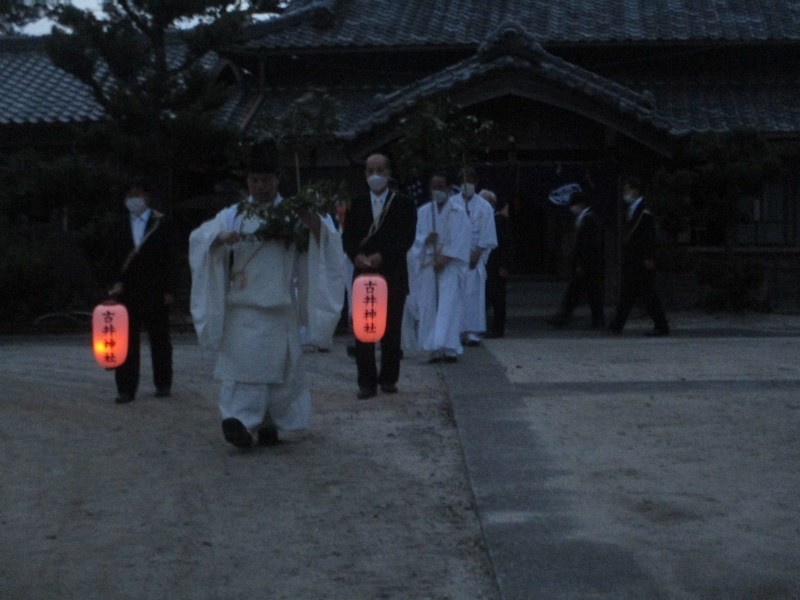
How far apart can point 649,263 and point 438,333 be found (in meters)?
4.46

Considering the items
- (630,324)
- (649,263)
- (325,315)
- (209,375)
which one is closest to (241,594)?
(325,315)

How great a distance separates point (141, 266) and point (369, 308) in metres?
2.08

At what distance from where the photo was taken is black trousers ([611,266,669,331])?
55.8 ft

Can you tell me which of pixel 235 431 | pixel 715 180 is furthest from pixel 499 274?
pixel 235 431

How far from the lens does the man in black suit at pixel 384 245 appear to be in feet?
37.4

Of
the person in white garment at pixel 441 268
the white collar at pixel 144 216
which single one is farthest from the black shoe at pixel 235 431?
the person in white garment at pixel 441 268

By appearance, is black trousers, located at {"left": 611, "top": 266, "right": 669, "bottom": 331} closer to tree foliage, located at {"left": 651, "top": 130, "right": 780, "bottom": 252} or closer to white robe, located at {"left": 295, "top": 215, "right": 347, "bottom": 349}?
tree foliage, located at {"left": 651, "top": 130, "right": 780, "bottom": 252}

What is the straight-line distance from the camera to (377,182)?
11508 millimetres

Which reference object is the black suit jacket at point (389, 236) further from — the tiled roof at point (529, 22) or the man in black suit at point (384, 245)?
the tiled roof at point (529, 22)

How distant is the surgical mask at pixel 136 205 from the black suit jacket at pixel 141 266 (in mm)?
111

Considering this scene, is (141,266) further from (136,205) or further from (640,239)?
(640,239)

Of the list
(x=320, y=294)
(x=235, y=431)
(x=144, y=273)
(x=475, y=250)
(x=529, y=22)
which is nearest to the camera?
(x=235, y=431)

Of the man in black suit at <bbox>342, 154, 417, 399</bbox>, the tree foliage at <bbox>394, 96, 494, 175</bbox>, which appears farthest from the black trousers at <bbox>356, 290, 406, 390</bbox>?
the tree foliage at <bbox>394, 96, 494, 175</bbox>

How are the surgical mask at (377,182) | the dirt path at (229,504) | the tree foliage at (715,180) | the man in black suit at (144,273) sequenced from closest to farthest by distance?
the dirt path at (229,504)
the surgical mask at (377,182)
the man in black suit at (144,273)
the tree foliage at (715,180)
